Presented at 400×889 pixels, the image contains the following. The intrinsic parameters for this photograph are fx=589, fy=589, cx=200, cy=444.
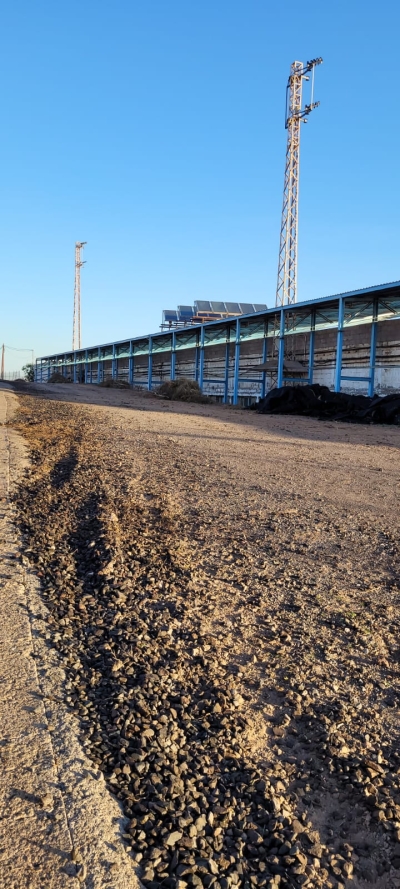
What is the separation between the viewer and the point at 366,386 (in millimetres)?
23297

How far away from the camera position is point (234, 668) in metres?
2.67

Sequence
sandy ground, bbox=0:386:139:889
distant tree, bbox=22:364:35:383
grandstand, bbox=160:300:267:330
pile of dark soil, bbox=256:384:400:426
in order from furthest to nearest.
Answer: distant tree, bbox=22:364:35:383, grandstand, bbox=160:300:267:330, pile of dark soil, bbox=256:384:400:426, sandy ground, bbox=0:386:139:889

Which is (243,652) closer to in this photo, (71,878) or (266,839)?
(266,839)

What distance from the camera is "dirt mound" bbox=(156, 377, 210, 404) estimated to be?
1032 inches

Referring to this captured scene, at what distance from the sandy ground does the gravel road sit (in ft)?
0.22

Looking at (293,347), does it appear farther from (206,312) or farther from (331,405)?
(206,312)

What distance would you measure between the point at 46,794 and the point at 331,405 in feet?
56.7

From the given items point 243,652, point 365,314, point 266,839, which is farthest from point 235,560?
point 365,314

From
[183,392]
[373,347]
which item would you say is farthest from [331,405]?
[183,392]

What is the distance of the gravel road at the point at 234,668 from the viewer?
5.81 ft

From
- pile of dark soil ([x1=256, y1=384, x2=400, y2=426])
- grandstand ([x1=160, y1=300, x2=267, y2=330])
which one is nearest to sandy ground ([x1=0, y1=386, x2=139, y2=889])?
pile of dark soil ([x1=256, y1=384, x2=400, y2=426])

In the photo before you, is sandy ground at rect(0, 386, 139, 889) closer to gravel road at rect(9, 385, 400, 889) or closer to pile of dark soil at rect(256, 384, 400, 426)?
gravel road at rect(9, 385, 400, 889)

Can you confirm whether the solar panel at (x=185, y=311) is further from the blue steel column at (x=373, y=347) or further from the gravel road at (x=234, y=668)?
the gravel road at (x=234, y=668)

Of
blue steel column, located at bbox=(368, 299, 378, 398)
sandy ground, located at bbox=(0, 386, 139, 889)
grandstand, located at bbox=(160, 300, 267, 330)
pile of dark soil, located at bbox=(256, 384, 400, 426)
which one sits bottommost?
sandy ground, located at bbox=(0, 386, 139, 889)
